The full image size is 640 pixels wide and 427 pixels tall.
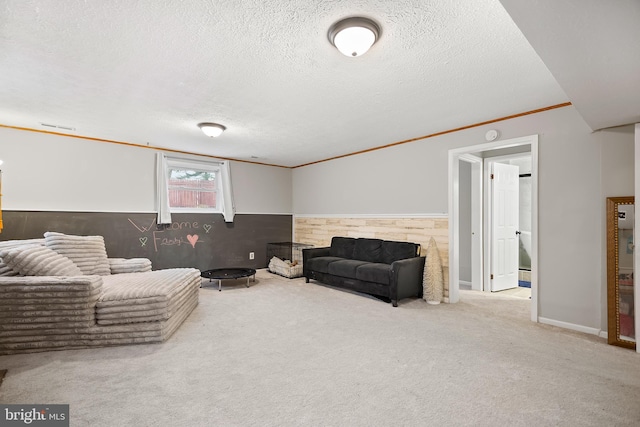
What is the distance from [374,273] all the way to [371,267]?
12 centimetres

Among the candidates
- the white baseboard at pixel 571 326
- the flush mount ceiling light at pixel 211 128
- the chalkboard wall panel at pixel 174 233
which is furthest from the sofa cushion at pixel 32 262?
the white baseboard at pixel 571 326

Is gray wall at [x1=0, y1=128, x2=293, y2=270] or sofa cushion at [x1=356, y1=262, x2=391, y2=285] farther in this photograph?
gray wall at [x1=0, y1=128, x2=293, y2=270]

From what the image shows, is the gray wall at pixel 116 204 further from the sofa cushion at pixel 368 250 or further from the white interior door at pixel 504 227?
the white interior door at pixel 504 227

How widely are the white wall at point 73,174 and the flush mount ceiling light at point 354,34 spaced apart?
4.51 meters

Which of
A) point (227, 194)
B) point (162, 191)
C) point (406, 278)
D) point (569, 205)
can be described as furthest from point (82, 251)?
point (569, 205)

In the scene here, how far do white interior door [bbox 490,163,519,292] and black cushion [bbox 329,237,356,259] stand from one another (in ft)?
7.29

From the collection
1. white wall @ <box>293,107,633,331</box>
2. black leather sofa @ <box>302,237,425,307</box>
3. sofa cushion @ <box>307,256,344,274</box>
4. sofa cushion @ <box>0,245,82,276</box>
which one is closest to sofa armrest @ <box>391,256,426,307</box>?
black leather sofa @ <box>302,237,425,307</box>

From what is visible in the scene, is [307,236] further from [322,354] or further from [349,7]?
[349,7]

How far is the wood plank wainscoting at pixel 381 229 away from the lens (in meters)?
4.32

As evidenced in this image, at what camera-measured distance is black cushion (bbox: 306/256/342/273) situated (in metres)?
4.87

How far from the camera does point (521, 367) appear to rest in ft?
7.49

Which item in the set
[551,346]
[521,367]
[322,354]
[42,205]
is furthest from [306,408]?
[42,205]

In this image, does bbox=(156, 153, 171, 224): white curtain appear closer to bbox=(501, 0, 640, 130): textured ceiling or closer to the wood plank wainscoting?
the wood plank wainscoting

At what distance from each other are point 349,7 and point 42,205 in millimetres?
5071
